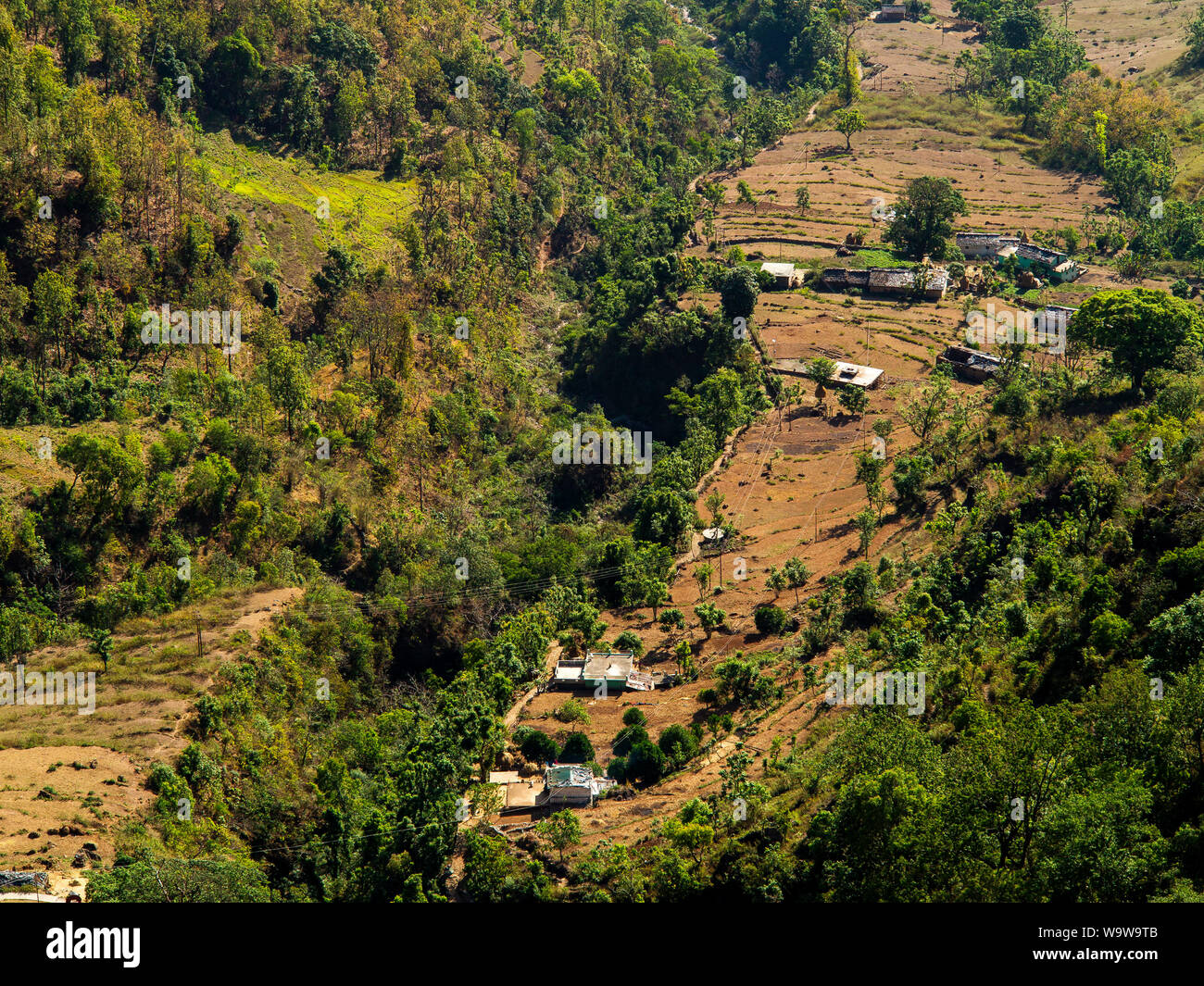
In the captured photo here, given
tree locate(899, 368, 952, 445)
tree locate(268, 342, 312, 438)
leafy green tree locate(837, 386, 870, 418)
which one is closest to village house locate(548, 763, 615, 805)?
tree locate(268, 342, 312, 438)

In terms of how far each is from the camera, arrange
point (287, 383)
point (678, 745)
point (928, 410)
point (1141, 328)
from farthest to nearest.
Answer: point (928, 410) < point (287, 383) < point (1141, 328) < point (678, 745)

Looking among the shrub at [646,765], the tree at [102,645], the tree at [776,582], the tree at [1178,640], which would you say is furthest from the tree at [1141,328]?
the tree at [102,645]

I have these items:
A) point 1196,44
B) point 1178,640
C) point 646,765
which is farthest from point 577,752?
point 1196,44

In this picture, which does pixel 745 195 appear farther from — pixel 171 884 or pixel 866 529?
pixel 171 884

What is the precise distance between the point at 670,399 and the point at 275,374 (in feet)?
86.0

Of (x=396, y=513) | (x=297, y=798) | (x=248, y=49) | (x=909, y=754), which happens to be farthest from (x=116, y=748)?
(x=248, y=49)

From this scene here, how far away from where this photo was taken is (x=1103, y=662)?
3812cm

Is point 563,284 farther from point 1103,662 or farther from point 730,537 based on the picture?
point 1103,662

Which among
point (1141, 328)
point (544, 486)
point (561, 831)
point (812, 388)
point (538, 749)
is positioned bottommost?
point (561, 831)

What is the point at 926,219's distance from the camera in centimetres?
8850

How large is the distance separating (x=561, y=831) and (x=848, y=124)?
86.4 meters

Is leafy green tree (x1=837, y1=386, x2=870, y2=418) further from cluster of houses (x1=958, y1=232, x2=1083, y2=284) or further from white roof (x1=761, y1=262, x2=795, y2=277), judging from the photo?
cluster of houses (x1=958, y1=232, x2=1083, y2=284)

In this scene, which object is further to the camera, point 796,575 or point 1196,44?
point 1196,44

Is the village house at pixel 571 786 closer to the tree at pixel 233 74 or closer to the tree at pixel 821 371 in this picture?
the tree at pixel 821 371
